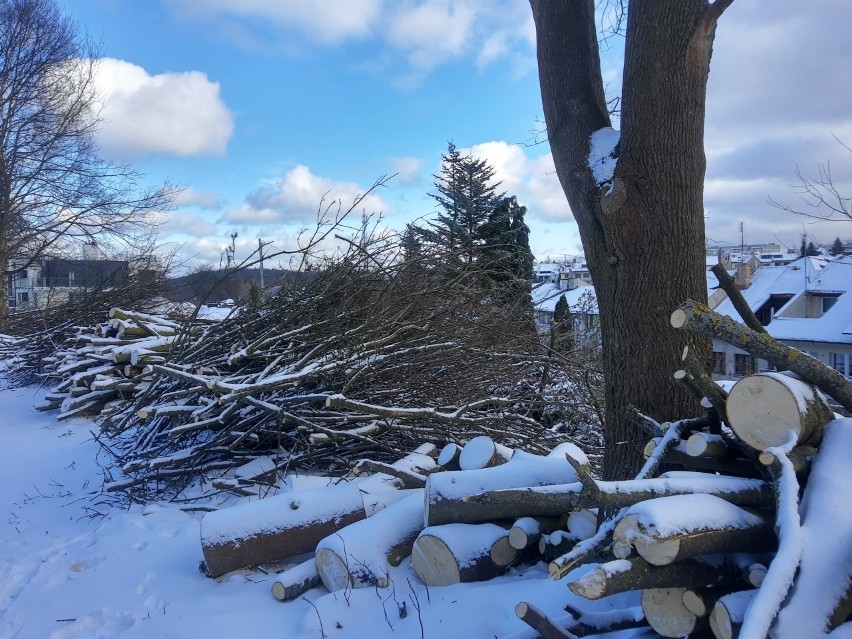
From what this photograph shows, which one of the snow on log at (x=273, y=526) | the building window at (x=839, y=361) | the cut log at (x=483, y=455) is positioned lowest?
the building window at (x=839, y=361)

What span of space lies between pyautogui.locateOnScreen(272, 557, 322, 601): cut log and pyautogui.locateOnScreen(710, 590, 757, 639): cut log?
6.89 feet

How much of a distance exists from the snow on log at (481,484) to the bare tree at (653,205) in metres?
0.69

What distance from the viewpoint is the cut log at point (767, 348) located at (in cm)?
243

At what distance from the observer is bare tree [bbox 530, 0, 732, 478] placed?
3473 mm

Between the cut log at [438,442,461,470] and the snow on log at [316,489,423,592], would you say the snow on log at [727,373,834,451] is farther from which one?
the cut log at [438,442,461,470]

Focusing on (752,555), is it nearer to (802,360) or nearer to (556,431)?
(802,360)

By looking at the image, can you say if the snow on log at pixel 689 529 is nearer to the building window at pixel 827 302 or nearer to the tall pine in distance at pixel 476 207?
the tall pine in distance at pixel 476 207

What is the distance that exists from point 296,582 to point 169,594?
77cm

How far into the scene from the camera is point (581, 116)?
12.7 feet

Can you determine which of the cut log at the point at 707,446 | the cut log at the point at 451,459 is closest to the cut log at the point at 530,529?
the cut log at the point at 707,446

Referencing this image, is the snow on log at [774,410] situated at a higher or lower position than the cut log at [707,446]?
higher

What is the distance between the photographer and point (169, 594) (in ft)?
11.0

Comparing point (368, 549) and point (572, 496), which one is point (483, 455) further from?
point (572, 496)

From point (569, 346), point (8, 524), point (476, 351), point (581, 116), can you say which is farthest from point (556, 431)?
point (8, 524)
